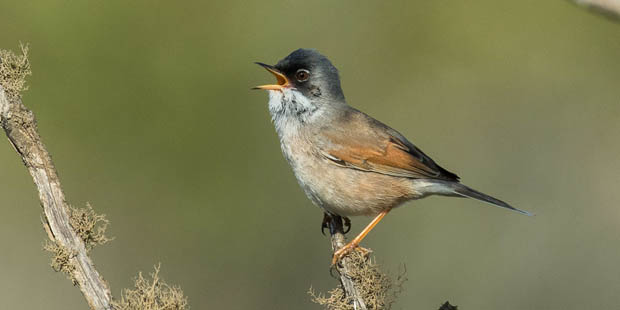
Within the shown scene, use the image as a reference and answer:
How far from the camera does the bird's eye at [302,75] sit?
14.9 feet

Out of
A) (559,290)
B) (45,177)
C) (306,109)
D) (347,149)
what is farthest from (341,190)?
(559,290)

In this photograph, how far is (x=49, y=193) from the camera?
2.49 metres

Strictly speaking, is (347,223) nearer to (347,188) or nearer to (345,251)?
(347,188)

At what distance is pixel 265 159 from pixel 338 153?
6.19 ft

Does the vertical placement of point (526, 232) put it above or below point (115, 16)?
below

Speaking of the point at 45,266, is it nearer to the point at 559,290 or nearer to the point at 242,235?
the point at 242,235

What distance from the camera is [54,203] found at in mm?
2492

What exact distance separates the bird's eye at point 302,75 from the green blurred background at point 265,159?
1.66 metres

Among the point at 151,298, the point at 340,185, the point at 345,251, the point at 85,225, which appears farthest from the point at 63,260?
the point at 340,185

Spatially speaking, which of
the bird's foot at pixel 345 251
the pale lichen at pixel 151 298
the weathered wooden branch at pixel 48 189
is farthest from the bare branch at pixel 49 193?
the bird's foot at pixel 345 251

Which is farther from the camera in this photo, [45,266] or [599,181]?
[599,181]

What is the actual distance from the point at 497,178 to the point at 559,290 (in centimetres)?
115

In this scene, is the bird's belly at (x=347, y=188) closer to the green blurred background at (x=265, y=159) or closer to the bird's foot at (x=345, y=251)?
the bird's foot at (x=345, y=251)

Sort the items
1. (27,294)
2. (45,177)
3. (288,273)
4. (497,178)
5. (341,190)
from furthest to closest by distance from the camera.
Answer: (497,178) < (288,273) < (27,294) < (341,190) < (45,177)
